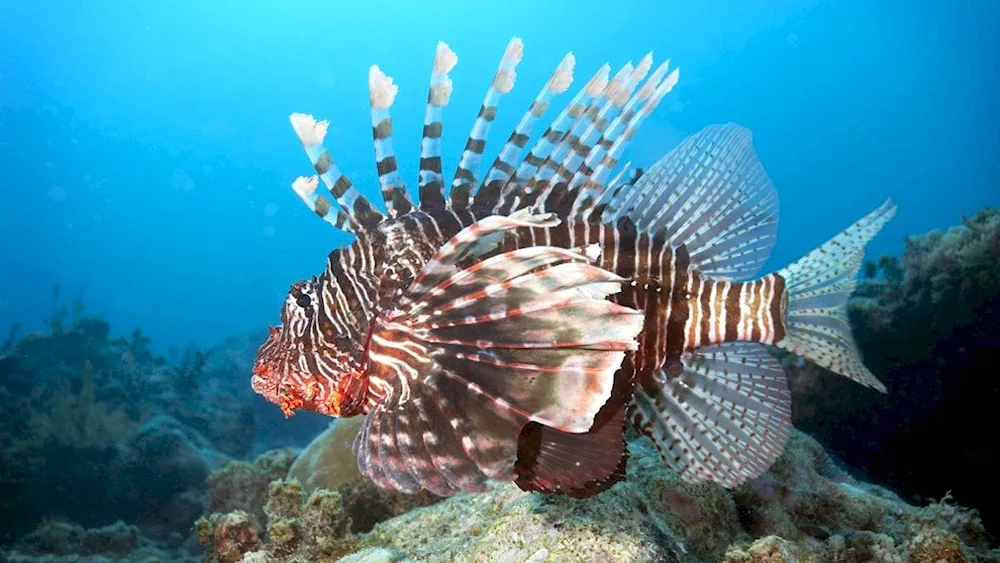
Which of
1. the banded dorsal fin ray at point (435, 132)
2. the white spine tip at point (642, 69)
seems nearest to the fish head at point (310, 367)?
the banded dorsal fin ray at point (435, 132)

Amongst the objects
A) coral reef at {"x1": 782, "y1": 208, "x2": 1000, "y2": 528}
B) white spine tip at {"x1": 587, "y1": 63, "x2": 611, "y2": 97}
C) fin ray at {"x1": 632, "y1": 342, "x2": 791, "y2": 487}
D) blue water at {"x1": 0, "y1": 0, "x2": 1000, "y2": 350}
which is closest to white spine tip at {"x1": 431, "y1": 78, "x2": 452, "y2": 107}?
white spine tip at {"x1": 587, "y1": 63, "x2": 611, "y2": 97}

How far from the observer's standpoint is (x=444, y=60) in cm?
251

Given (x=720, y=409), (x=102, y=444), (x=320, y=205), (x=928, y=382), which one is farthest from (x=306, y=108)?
(x=720, y=409)

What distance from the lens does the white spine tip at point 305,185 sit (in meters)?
2.75

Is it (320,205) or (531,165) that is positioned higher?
(320,205)

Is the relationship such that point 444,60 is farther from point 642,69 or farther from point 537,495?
point 537,495

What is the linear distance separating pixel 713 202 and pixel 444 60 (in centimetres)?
156

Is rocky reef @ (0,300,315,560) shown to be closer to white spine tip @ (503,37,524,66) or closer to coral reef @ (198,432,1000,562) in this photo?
coral reef @ (198,432,1000,562)

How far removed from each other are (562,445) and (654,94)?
1632 millimetres

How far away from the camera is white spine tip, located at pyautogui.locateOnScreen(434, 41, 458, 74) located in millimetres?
2484

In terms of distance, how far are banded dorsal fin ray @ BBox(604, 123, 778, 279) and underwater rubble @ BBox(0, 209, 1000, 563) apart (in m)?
1.28

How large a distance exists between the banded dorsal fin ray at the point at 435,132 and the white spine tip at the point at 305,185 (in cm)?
50

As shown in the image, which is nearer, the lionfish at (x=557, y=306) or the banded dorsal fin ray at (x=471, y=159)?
the lionfish at (x=557, y=306)

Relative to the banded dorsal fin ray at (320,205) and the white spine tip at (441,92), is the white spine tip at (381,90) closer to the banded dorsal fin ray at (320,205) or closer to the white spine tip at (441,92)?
the white spine tip at (441,92)
